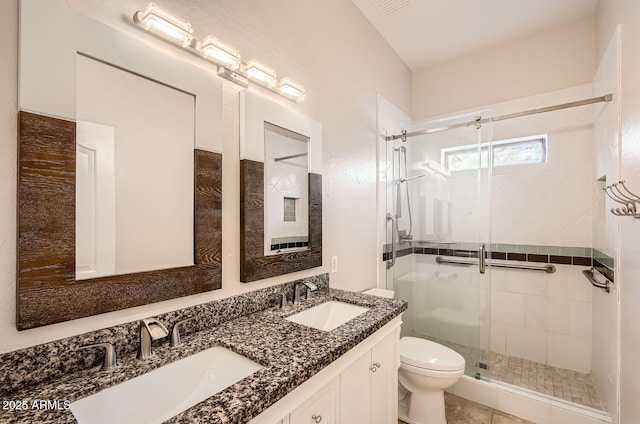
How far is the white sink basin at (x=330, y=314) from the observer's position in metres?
1.53

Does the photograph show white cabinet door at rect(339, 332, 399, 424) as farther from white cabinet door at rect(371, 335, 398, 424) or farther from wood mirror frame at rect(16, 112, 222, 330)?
wood mirror frame at rect(16, 112, 222, 330)

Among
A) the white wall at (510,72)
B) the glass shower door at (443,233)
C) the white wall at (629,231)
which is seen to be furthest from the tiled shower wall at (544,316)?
the white wall at (510,72)

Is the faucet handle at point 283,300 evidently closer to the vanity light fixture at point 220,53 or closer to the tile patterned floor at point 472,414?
the vanity light fixture at point 220,53

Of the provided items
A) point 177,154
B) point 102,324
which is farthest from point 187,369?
point 177,154

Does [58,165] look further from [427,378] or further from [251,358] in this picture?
[427,378]

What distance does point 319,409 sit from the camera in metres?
1.04

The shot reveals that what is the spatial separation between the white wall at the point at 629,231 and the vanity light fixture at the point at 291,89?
5.37 ft

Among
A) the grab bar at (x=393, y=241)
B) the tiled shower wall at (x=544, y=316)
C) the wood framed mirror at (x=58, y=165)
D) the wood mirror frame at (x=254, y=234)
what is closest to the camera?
the wood framed mirror at (x=58, y=165)

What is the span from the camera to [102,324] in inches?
37.2

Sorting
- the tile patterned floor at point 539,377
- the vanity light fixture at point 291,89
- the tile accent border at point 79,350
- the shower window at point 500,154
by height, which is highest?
the vanity light fixture at point 291,89

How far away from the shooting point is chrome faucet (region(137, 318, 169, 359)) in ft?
3.11

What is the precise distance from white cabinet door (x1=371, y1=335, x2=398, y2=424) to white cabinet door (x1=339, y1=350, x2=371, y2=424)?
54mm

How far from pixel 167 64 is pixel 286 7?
0.88 m

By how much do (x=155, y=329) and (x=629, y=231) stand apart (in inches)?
87.0
